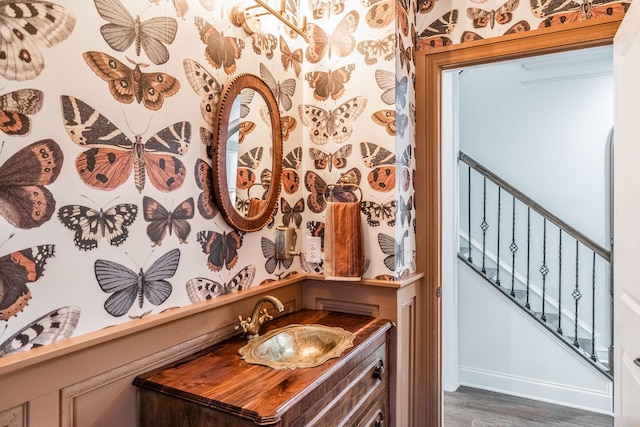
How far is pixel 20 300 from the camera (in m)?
0.93

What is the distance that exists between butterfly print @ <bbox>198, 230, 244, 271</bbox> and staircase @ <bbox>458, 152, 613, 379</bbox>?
2.39 metres

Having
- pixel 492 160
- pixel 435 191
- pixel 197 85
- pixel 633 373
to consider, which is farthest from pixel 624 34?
pixel 492 160

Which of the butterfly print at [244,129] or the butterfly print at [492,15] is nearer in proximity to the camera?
the butterfly print at [244,129]

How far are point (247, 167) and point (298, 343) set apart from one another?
2.38 feet

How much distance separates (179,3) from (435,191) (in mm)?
1392

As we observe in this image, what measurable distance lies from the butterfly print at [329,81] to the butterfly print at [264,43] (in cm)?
26

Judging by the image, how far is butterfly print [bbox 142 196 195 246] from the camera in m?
1.23

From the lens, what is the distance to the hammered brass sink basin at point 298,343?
4.65ft

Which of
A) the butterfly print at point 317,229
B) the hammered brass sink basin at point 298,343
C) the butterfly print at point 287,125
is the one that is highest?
the butterfly print at point 287,125

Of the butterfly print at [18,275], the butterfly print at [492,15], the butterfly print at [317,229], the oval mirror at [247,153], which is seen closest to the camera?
the butterfly print at [18,275]

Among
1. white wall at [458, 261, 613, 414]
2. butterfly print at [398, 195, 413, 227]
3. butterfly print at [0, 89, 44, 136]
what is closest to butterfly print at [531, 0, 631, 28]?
butterfly print at [398, 195, 413, 227]

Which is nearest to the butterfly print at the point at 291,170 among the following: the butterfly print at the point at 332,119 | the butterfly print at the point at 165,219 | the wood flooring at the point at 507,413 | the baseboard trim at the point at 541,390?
the butterfly print at the point at 332,119

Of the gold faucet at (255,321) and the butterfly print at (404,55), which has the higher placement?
the butterfly print at (404,55)

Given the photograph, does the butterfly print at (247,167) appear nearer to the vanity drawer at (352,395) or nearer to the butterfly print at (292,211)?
the butterfly print at (292,211)
